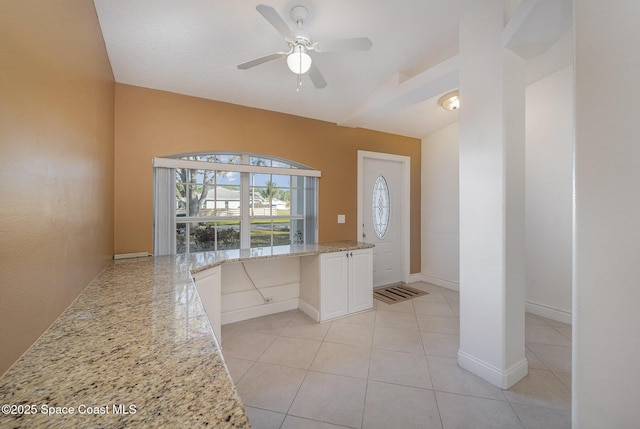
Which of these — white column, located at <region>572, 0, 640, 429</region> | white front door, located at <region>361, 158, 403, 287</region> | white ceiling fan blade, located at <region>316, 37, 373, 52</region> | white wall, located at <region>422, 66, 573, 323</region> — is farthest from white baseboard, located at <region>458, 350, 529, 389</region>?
white ceiling fan blade, located at <region>316, 37, 373, 52</region>

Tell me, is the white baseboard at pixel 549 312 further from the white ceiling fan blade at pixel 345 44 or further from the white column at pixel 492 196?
the white ceiling fan blade at pixel 345 44

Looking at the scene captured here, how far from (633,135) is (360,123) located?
10.2 ft

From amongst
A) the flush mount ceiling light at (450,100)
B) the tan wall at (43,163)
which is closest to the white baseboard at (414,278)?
the flush mount ceiling light at (450,100)

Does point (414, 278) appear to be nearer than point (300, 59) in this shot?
No

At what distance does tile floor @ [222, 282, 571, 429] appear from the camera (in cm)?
156

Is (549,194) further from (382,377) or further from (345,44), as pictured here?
(345,44)

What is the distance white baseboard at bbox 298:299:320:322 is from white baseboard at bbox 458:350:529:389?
1486mm

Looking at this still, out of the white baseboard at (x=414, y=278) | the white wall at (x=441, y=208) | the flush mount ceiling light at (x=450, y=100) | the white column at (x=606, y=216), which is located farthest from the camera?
the white baseboard at (x=414, y=278)

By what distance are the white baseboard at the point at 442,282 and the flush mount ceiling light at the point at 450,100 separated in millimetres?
2626

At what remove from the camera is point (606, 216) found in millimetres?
734

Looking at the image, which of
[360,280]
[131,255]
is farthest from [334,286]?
[131,255]

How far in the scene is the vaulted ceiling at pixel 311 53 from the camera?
176cm

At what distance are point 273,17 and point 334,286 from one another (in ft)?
8.32

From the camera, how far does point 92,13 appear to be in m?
1.59
